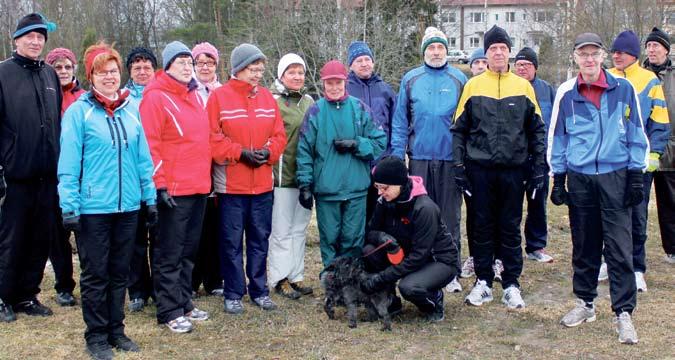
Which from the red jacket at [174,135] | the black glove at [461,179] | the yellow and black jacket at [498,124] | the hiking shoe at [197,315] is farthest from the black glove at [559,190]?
the hiking shoe at [197,315]

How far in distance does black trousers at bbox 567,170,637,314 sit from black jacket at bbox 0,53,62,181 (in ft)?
13.9

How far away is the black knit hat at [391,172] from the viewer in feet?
17.0

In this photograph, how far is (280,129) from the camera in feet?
18.9

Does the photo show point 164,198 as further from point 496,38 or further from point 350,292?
point 496,38

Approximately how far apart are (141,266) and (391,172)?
236 centimetres

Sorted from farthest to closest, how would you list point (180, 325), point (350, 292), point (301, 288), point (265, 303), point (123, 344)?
point (301, 288) → point (265, 303) → point (350, 292) → point (180, 325) → point (123, 344)

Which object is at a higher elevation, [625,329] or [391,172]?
[391,172]

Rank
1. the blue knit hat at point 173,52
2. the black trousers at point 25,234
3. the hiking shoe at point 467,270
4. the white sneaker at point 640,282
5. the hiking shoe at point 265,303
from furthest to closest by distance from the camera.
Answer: the hiking shoe at point 467,270, the white sneaker at point 640,282, the hiking shoe at point 265,303, the black trousers at point 25,234, the blue knit hat at point 173,52

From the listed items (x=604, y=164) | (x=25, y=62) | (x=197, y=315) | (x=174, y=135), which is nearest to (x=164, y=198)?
(x=174, y=135)

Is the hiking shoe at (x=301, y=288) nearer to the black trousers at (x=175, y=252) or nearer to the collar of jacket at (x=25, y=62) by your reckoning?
the black trousers at (x=175, y=252)

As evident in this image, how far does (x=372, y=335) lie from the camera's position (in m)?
5.25

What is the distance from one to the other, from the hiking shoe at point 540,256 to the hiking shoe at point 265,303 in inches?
131

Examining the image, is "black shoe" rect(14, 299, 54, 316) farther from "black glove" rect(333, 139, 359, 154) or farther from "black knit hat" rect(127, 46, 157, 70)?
"black glove" rect(333, 139, 359, 154)

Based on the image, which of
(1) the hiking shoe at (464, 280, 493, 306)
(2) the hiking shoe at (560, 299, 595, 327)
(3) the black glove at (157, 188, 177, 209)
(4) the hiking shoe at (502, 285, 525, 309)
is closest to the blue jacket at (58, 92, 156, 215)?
(3) the black glove at (157, 188, 177, 209)
